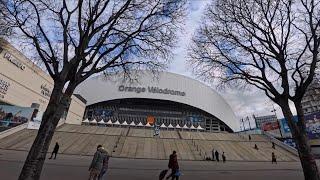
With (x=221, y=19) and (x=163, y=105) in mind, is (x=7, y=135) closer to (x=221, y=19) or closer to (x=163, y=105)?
(x=221, y=19)

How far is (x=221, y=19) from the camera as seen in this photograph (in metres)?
12.0

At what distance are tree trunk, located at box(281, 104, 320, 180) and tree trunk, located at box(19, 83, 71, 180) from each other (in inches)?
316

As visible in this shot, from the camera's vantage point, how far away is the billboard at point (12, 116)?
118ft

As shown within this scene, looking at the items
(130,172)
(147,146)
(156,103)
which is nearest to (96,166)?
(130,172)

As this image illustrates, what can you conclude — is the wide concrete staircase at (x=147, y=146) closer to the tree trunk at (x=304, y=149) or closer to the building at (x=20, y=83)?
the building at (x=20, y=83)

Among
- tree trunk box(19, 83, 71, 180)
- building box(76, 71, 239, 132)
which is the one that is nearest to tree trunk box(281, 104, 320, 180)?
tree trunk box(19, 83, 71, 180)

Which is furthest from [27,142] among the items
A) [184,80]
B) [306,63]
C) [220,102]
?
[220,102]

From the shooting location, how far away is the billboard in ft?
118

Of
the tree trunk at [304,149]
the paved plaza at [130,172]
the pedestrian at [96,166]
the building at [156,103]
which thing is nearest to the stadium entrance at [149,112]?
the building at [156,103]

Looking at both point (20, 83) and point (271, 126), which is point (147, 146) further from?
point (271, 126)

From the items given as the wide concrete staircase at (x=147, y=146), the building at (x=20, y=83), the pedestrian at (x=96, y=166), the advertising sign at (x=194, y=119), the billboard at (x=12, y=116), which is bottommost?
the pedestrian at (x=96, y=166)

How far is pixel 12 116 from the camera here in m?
37.8

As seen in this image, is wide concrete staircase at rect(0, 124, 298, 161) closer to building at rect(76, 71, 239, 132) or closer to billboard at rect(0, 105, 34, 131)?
billboard at rect(0, 105, 34, 131)

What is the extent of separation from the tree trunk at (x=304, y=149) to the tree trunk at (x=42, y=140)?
8.03 m
